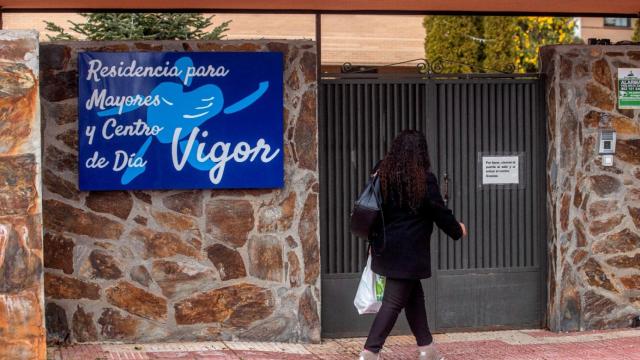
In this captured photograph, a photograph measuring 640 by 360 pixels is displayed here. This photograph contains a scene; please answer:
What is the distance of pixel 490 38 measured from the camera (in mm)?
17422

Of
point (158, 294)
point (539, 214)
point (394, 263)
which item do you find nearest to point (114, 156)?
point (158, 294)

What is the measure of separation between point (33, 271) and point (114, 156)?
4.87 ft

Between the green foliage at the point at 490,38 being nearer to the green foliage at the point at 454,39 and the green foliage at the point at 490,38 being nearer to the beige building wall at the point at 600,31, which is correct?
the green foliage at the point at 454,39

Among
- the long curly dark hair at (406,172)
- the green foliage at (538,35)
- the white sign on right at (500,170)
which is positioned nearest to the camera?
the long curly dark hair at (406,172)

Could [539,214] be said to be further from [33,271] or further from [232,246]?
[33,271]

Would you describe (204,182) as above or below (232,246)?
above

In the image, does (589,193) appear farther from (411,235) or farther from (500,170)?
(411,235)

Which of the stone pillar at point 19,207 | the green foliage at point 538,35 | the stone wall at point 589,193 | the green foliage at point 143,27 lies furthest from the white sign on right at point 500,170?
the green foliage at point 538,35

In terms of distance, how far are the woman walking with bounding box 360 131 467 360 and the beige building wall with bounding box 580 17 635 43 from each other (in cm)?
1692

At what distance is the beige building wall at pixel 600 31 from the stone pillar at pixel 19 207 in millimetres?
18236

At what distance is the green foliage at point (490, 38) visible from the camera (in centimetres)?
1733

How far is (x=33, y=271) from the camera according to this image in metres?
6.04

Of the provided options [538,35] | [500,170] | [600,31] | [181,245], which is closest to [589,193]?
[500,170]

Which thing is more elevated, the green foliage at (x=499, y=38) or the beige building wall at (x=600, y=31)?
the beige building wall at (x=600, y=31)
